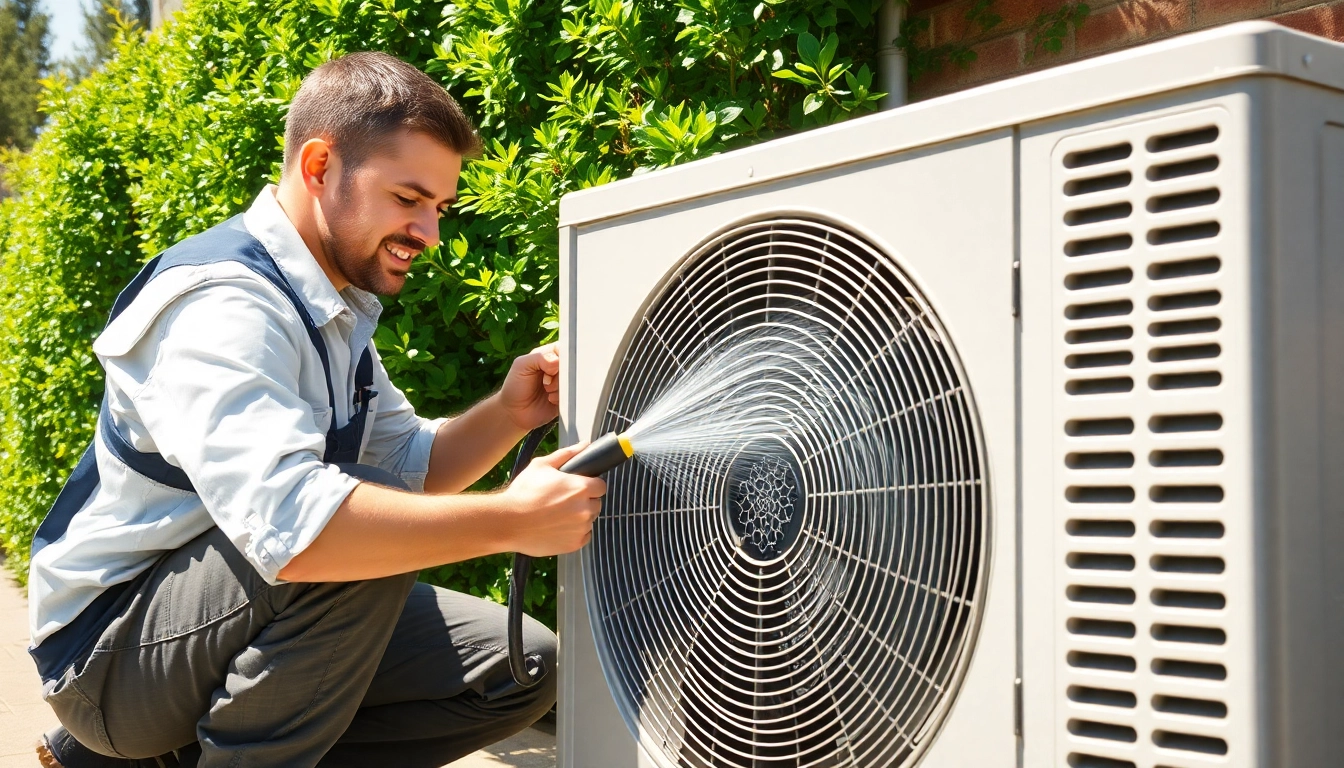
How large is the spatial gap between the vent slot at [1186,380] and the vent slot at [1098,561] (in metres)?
0.15

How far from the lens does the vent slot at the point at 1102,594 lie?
995 millimetres

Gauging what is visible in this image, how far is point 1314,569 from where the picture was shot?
0.94 metres

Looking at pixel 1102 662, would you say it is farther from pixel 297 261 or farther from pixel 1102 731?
pixel 297 261

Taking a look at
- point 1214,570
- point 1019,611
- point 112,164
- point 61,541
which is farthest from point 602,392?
point 112,164

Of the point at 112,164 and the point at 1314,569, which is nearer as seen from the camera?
the point at 1314,569

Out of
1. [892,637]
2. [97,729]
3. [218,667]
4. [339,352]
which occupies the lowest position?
[97,729]

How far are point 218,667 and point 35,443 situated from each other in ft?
15.9

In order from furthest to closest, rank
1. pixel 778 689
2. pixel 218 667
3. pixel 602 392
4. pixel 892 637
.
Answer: pixel 218 667, pixel 602 392, pixel 778 689, pixel 892 637

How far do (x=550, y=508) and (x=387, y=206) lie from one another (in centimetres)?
→ 69

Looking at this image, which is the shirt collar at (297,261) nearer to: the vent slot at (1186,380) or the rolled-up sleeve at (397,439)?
the rolled-up sleeve at (397,439)

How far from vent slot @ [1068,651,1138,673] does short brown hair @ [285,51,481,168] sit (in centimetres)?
135

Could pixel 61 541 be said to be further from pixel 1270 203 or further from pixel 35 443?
pixel 35 443

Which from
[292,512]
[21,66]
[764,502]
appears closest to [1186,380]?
[764,502]

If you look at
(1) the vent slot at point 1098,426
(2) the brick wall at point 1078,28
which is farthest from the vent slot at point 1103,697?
(2) the brick wall at point 1078,28
